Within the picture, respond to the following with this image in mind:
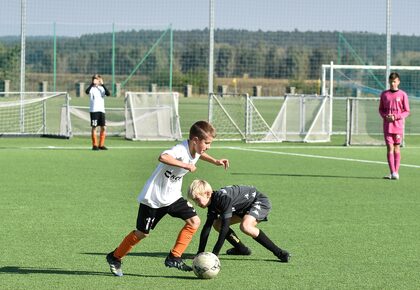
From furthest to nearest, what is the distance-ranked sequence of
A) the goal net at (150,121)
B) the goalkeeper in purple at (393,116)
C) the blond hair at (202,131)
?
the goal net at (150,121), the goalkeeper in purple at (393,116), the blond hair at (202,131)

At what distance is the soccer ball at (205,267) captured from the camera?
8438mm

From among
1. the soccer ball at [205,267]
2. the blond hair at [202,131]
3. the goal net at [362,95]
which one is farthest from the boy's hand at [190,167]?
the goal net at [362,95]

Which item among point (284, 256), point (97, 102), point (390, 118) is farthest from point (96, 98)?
point (284, 256)

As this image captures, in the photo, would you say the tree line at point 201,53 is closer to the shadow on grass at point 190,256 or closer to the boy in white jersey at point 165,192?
the shadow on grass at point 190,256

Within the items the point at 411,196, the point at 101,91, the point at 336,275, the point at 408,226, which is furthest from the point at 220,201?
the point at 101,91

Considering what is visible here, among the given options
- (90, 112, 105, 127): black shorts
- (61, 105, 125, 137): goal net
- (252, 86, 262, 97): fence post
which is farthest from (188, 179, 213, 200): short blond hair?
(252, 86, 262, 97): fence post

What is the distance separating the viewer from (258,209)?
9359 millimetres

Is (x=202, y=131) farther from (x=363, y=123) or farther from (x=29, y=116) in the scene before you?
(x=29, y=116)

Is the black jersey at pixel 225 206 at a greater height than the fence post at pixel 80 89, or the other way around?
the fence post at pixel 80 89

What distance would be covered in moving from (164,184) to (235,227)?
3055mm

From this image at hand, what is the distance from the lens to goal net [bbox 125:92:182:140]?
92.5 ft

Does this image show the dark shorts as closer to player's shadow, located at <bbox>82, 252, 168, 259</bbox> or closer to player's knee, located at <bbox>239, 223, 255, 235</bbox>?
player's knee, located at <bbox>239, 223, 255, 235</bbox>

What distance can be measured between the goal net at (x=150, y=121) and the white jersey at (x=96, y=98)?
3.67 meters

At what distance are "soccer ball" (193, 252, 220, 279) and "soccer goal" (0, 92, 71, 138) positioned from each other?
788 inches
